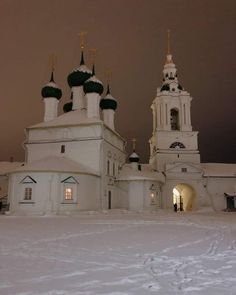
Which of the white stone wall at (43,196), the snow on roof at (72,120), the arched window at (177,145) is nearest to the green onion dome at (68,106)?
the snow on roof at (72,120)

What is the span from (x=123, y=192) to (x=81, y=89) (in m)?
13.6

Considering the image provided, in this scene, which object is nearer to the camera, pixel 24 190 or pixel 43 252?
pixel 43 252

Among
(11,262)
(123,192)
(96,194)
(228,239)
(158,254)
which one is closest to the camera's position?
(11,262)

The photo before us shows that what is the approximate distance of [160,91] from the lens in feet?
157

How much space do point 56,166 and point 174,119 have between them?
2509cm

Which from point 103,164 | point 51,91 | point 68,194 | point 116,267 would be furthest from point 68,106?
point 116,267

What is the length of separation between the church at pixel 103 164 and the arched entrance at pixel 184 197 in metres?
0.14

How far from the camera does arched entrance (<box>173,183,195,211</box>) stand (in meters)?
44.6

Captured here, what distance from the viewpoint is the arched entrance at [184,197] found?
4459 cm

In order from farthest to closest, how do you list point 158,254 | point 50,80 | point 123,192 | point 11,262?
point 50,80 → point 123,192 → point 158,254 → point 11,262

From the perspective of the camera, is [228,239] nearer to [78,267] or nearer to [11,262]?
[78,267]

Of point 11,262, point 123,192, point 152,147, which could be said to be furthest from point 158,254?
point 152,147

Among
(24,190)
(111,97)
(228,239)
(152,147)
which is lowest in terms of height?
(228,239)

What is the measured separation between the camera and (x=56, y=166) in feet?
95.6
